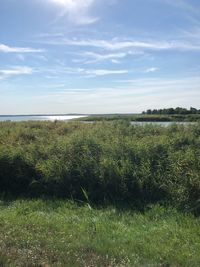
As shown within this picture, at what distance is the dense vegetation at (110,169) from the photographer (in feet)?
29.6

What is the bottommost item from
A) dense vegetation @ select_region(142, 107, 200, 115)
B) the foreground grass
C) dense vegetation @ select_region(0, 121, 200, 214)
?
the foreground grass

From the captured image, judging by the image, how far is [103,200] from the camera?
944cm

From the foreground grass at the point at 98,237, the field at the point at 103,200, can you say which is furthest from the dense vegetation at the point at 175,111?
the foreground grass at the point at 98,237

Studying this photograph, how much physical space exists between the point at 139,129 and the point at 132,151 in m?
3.54

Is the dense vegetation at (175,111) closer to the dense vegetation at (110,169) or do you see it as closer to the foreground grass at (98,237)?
the dense vegetation at (110,169)

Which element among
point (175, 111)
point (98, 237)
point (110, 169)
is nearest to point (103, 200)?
point (110, 169)

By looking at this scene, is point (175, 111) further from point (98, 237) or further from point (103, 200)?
point (98, 237)

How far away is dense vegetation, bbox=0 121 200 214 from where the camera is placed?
9016 millimetres

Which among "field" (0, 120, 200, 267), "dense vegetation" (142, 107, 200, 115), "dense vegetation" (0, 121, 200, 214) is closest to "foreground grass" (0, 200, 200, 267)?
"field" (0, 120, 200, 267)

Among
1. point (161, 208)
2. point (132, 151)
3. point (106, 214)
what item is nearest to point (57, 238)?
point (106, 214)

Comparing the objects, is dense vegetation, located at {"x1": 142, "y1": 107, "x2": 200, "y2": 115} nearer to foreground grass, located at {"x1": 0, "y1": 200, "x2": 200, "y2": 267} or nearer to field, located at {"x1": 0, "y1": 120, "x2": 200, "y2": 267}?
field, located at {"x1": 0, "y1": 120, "x2": 200, "y2": 267}

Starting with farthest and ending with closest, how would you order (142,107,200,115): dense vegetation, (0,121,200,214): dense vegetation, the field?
(142,107,200,115): dense vegetation → (0,121,200,214): dense vegetation → the field

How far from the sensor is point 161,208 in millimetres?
8188

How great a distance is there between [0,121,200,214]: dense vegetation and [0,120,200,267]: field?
24mm
